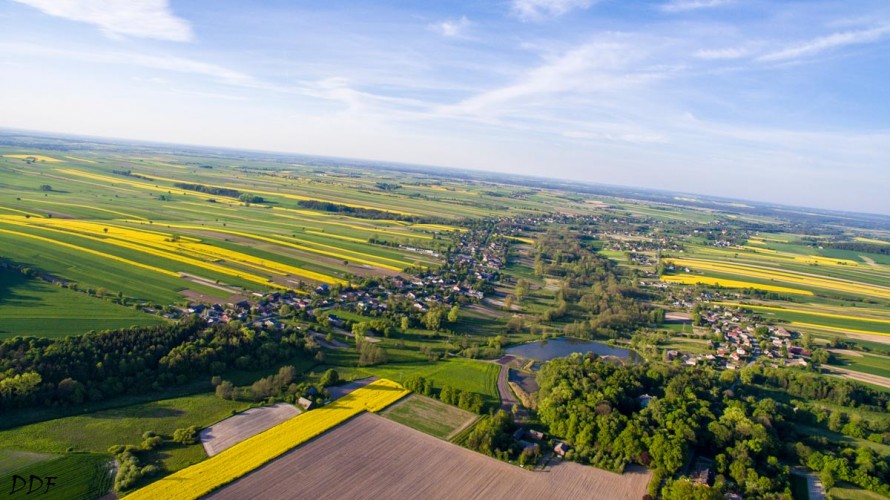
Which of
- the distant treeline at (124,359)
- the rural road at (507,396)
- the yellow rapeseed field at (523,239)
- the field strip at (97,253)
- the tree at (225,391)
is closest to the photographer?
the distant treeline at (124,359)

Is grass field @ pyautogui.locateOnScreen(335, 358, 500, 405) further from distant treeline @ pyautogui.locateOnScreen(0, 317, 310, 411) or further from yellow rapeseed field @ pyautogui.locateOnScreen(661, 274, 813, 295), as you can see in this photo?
yellow rapeseed field @ pyautogui.locateOnScreen(661, 274, 813, 295)

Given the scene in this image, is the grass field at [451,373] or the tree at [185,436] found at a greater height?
the tree at [185,436]

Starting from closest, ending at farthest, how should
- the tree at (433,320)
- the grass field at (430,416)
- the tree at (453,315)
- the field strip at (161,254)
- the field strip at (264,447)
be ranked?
1. the field strip at (264,447)
2. the grass field at (430,416)
3. the tree at (433,320)
4. the tree at (453,315)
5. the field strip at (161,254)

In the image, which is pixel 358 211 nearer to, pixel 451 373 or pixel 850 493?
pixel 451 373

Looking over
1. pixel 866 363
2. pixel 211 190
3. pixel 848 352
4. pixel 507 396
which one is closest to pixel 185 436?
pixel 507 396

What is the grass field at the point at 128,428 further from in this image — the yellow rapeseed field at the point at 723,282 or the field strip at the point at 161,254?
the yellow rapeseed field at the point at 723,282

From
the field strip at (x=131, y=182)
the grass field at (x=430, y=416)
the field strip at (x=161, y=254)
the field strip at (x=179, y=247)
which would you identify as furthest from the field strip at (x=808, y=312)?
the field strip at (x=131, y=182)

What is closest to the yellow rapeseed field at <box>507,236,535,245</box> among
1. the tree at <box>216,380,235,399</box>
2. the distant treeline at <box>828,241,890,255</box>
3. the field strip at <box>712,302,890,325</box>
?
the field strip at <box>712,302,890,325</box>
